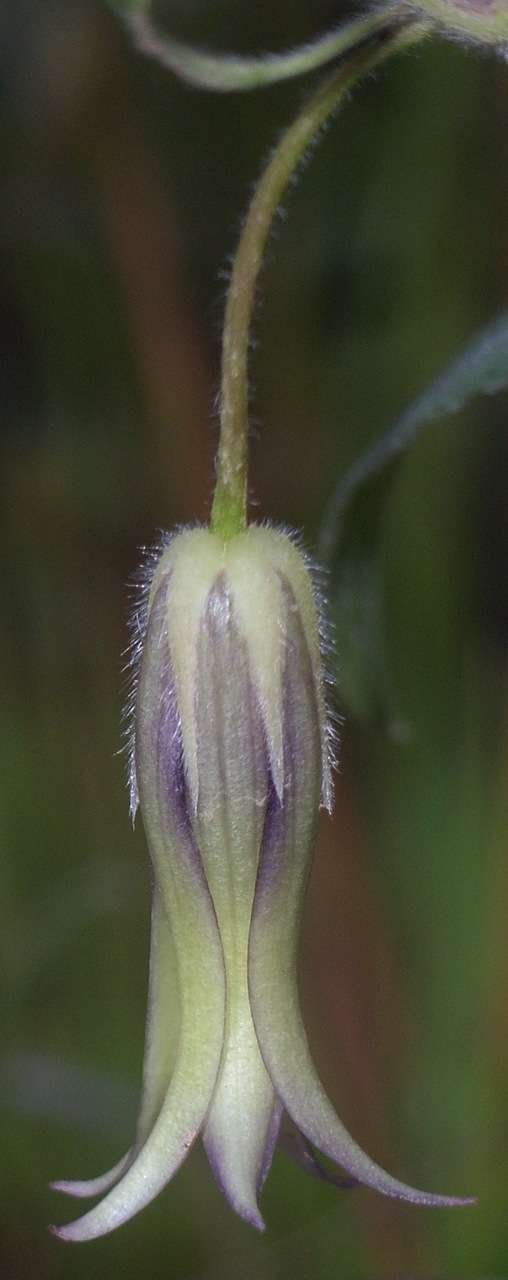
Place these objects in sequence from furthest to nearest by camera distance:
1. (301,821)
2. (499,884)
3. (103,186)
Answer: (103,186) < (499,884) < (301,821)

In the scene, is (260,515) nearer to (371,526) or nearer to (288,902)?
(371,526)

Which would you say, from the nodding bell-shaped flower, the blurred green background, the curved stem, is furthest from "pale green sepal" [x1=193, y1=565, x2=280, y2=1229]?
the blurred green background

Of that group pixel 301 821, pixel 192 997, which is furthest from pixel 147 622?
pixel 192 997

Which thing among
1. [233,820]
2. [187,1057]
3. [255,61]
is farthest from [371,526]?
[187,1057]

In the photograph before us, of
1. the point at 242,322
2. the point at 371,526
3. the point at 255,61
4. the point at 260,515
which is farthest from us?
the point at 260,515

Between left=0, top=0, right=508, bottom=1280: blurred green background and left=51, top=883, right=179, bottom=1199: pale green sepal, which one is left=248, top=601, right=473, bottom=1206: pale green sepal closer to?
left=51, top=883, right=179, bottom=1199: pale green sepal

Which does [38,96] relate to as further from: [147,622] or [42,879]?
[147,622]

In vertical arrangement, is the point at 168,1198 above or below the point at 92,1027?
below
